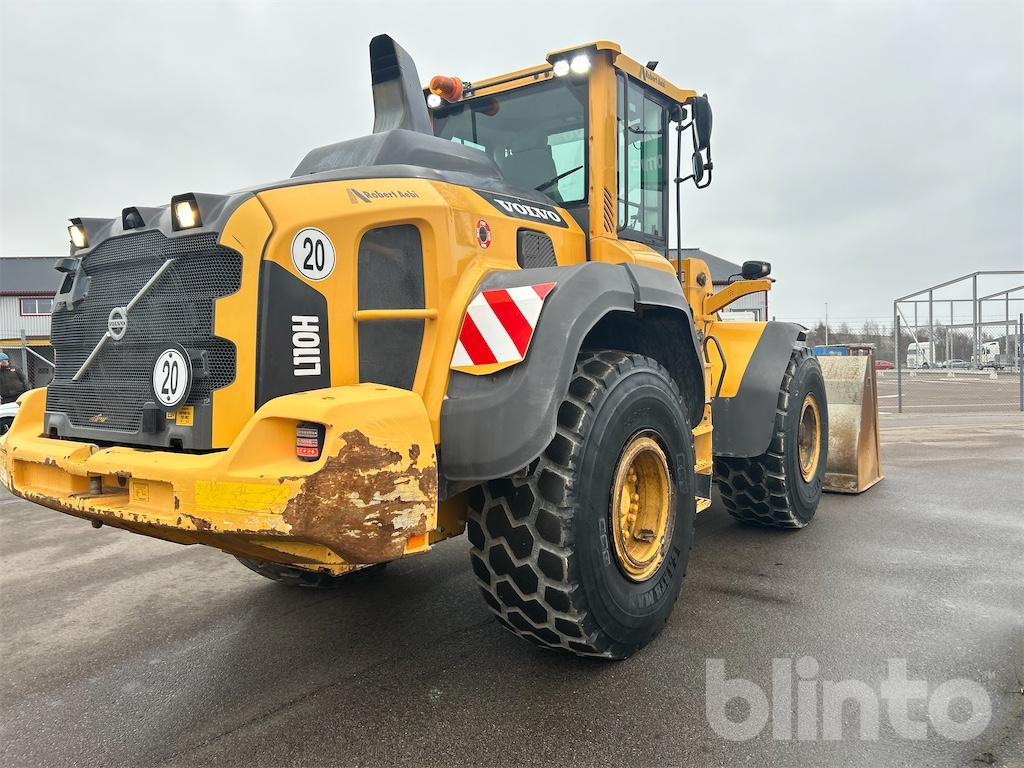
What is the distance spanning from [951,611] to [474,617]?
93.4 inches

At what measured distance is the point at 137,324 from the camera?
2.84 m

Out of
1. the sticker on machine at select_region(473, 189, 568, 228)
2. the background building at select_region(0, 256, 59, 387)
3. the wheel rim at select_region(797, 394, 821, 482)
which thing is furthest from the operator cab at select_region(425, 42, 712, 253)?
the background building at select_region(0, 256, 59, 387)

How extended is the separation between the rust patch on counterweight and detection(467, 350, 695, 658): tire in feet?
1.55

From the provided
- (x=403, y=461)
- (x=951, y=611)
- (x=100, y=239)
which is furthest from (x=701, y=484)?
(x=100, y=239)

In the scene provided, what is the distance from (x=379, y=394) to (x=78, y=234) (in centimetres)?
181

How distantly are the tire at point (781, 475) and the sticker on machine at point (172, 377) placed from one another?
3.75 metres

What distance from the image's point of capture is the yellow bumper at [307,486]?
2.25 metres

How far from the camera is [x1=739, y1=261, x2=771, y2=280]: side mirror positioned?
5395mm

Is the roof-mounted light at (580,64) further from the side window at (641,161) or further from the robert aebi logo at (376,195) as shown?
the robert aebi logo at (376,195)

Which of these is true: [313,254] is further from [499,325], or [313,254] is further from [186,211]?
[499,325]

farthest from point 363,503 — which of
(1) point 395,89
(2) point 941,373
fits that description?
(2) point 941,373

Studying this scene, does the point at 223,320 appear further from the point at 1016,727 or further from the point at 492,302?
the point at 1016,727

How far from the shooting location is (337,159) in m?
3.42

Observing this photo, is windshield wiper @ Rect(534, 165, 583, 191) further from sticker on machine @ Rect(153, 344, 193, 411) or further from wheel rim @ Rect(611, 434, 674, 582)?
sticker on machine @ Rect(153, 344, 193, 411)
